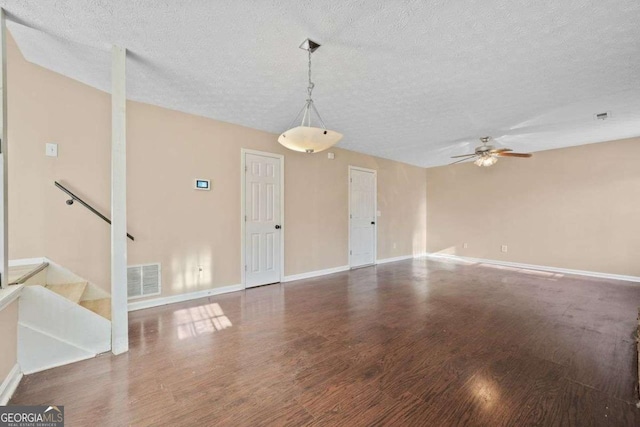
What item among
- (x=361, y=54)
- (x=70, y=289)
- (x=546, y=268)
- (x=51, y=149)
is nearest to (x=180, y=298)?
(x=70, y=289)

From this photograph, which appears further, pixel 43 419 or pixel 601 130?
pixel 601 130

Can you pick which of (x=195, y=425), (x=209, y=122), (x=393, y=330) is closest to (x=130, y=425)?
(x=195, y=425)

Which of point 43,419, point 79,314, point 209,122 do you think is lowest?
point 43,419

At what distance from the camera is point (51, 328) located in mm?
1999

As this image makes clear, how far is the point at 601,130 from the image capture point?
4.04m

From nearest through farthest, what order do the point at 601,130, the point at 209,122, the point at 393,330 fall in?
the point at 393,330 < the point at 209,122 < the point at 601,130

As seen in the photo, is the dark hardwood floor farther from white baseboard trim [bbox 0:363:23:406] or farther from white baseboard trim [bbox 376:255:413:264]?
white baseboard trim [bbox 376:255:413:264]

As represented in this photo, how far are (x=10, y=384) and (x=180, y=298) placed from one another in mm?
1710

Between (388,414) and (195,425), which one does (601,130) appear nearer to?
(388,414)

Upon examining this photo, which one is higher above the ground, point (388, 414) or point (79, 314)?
point (79, 314)

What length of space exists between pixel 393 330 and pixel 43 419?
265 cm

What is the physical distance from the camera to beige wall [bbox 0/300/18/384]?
1645 mm

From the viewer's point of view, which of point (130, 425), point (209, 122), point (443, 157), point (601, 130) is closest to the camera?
point (130, 425)

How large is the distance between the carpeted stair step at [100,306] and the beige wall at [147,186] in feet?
0.59
